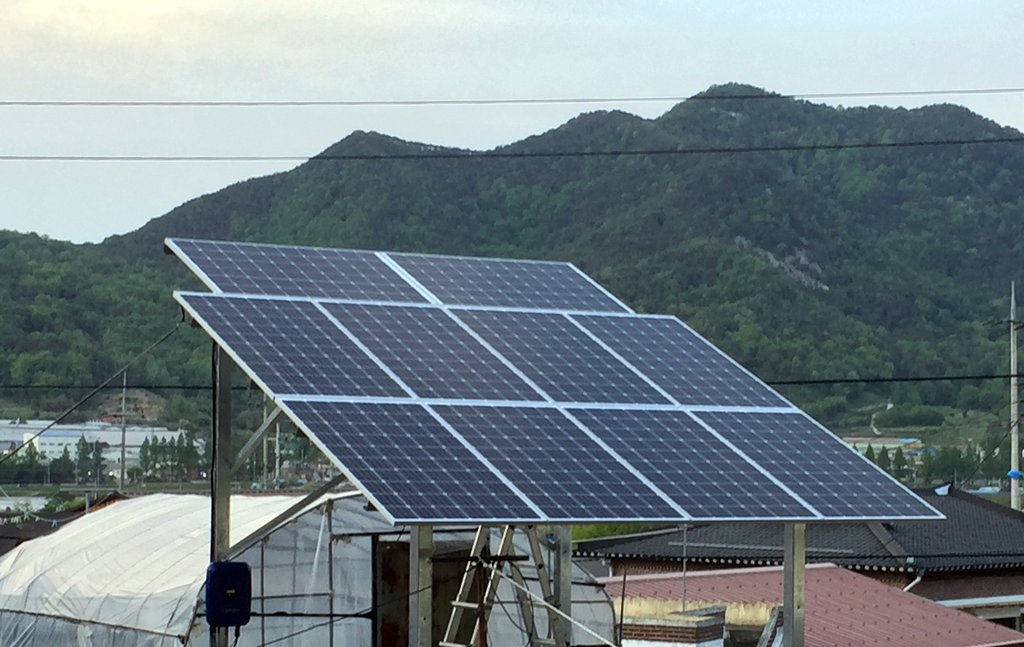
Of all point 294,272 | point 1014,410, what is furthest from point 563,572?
point 1014,410

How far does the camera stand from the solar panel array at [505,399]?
1712 centimetres

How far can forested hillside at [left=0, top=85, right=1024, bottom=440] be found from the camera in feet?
294

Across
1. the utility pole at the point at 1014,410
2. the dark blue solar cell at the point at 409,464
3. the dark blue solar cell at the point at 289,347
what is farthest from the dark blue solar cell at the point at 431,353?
the utility pole at the point at 1014,410

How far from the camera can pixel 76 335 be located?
8012cm

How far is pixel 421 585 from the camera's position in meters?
17.8

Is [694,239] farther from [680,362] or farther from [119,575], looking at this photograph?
[680,362]

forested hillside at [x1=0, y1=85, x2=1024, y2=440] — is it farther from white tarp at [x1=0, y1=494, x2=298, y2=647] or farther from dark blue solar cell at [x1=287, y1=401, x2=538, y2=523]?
dark blue solar cell at [x1=287, y1=401, x2=538, y2=523]

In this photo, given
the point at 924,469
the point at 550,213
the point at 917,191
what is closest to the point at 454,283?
the point at 924,469

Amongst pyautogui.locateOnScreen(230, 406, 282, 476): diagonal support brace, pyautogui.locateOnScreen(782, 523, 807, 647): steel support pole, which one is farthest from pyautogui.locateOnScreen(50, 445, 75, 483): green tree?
pyautogui.locateOnScreen(230, 406, 282, 476): diagonal support brace

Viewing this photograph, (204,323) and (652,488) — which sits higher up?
(204,323)

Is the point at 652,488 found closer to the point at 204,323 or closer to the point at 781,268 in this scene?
the point at 204,323

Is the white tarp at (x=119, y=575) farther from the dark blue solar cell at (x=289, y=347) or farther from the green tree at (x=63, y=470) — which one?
the green tree at (x=63, y=470)

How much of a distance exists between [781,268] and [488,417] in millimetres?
90227

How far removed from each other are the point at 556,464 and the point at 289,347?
3.29 meters
